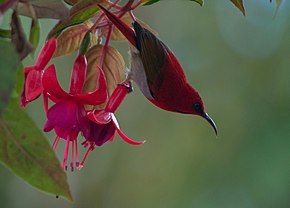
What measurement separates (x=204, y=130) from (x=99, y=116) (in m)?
4.21

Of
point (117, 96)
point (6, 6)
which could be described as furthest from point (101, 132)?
point (6, 6)

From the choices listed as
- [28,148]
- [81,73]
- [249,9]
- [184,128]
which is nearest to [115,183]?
[184,128]

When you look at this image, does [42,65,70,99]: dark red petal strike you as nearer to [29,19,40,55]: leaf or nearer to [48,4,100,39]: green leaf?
[48,4,100,39]: green leaf

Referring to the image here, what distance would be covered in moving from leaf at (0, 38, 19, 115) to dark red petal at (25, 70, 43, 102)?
0.32m

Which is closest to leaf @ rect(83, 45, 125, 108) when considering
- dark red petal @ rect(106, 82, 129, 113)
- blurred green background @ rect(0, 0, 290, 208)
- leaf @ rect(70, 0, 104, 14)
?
dark red petal @ rect(106, 82, 129, 113)

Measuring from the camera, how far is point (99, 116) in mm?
914

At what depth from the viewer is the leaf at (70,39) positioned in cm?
97

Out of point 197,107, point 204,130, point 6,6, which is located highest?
point 6,6

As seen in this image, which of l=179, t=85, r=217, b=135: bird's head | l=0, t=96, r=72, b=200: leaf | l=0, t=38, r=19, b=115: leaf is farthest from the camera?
l=179, t=85, r=217, b=135: bird's head

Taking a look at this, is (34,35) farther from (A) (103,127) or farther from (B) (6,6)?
(A) (103,127)

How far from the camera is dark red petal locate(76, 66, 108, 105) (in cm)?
84

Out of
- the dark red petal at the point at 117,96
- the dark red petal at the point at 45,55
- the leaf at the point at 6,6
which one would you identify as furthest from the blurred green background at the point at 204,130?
the leaf at the point at 6,6

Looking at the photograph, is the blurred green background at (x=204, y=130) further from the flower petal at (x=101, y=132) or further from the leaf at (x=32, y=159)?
the leaf at (x=32, y=159)

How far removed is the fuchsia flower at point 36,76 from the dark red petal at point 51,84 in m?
0.02
